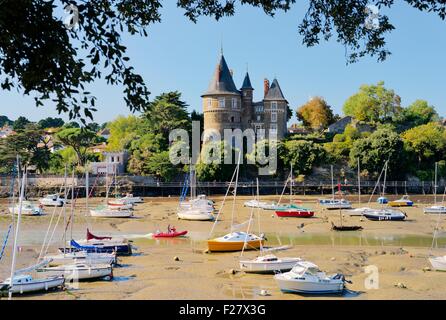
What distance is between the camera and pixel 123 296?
16.8m

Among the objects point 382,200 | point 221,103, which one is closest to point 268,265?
point 382,200

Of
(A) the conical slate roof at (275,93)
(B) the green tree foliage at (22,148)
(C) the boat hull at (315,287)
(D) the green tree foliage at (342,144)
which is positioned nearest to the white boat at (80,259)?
(C) the boat hull at (315,287)

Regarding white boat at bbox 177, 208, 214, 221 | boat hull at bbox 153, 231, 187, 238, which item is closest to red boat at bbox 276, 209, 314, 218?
white boat at bbox 177, 208, 214, 221

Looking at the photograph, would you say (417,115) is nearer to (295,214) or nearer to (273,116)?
(273,116)

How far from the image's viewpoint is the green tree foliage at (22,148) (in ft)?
191

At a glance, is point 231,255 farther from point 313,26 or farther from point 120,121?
point 120,121

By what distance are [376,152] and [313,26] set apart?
177 ft

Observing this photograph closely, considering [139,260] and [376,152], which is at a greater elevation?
[376,152]

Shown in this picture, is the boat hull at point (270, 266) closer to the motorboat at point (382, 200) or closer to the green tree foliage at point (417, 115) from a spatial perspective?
the motorboat at point (382, 200)

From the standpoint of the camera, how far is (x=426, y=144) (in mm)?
62875

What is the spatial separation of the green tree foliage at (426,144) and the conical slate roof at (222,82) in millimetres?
22959

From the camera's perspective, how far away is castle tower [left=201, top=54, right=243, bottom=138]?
63.9 m

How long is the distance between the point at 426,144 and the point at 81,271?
54.2 metres

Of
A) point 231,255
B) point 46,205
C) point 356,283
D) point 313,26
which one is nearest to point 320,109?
point 46,205
